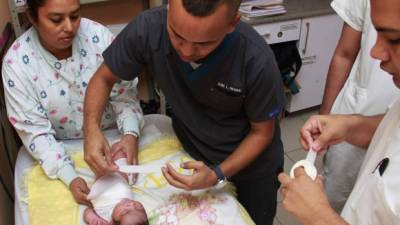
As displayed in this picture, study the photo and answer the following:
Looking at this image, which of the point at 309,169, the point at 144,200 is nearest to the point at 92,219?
the point at 144,200

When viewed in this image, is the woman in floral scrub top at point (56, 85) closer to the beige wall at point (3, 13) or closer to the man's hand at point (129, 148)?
the man's hand at point (129, 148)

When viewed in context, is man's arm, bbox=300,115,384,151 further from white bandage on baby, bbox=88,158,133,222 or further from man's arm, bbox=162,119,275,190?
white bandage on baby, bbox=88,158,133,222

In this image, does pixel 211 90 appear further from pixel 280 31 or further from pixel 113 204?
pixel 280 31

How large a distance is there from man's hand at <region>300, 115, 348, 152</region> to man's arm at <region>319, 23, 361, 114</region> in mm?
418

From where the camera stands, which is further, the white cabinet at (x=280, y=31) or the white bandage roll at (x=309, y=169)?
Result: the white cabinet at (x=280, y=31)

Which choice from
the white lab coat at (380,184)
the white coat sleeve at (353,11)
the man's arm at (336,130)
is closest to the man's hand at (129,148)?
the man's arm at (336,130)

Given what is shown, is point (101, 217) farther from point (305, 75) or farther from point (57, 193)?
point (305, 75)

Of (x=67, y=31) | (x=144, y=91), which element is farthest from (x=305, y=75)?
(x=67, y=31)

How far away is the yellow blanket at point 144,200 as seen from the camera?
1.36m

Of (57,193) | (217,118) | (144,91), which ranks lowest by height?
(144,91)

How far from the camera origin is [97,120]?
5.08 feet

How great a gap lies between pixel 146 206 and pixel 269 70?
65 centimetres

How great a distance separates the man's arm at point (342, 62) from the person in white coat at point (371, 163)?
38 cm

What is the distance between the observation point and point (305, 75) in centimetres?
302
